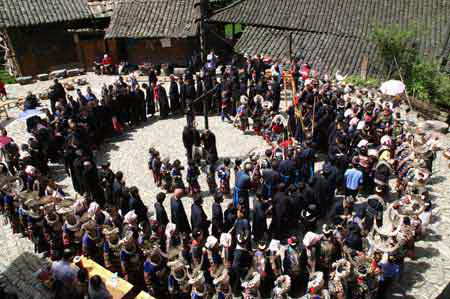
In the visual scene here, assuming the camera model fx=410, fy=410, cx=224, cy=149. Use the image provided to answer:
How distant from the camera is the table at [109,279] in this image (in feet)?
25.3

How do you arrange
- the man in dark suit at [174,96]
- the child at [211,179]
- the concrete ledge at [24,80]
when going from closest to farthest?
the child at [211,179], the man in dark suit at [174,96], the concrete ledge at [24,80]

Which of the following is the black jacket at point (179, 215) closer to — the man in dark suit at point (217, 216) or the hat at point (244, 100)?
the man in dark suit at point (217, 216)

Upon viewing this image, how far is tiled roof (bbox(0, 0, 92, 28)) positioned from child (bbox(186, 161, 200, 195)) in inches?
606

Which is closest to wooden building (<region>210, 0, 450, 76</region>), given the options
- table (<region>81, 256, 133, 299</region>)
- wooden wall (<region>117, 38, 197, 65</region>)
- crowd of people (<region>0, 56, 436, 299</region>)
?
wooden wall (<region>117, 38, 197, 65</region>)

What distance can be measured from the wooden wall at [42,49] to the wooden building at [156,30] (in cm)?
294

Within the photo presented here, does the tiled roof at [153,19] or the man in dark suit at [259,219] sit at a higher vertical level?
the tiled roof at [153,19]

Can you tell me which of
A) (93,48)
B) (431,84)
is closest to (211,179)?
(431,84)

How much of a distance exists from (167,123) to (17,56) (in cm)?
1140

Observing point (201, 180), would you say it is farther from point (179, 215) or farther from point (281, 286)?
point (281, 286)

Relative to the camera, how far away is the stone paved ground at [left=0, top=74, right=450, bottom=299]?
9062 mm

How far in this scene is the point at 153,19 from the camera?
905 inches

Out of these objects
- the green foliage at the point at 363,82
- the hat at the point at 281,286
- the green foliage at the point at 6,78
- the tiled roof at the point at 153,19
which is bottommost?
the hat at the point at 281,286

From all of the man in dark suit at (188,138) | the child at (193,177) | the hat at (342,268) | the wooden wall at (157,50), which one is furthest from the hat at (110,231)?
the wooden wall at (157,50)

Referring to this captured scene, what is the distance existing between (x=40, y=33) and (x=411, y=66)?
19.4 meters
